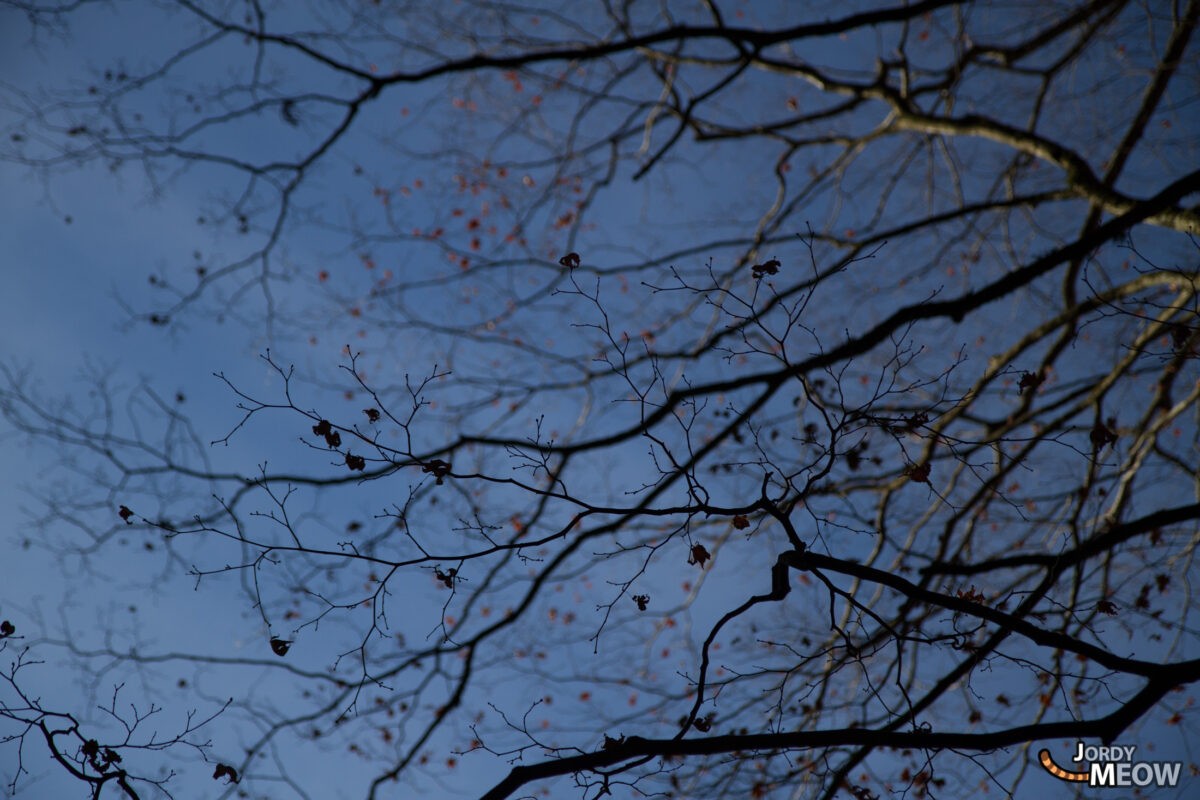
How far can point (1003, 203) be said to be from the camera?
511cm

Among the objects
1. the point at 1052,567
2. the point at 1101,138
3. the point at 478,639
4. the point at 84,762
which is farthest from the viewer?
the point at 1101,138

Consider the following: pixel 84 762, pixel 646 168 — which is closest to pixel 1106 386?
pixel 646 168

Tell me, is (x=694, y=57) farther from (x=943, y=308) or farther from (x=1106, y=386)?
(x=1106, y=386)

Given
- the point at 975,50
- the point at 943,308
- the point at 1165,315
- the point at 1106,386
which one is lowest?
the point at 943,308

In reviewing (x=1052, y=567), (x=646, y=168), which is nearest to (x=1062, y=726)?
(x=1052, y=567)

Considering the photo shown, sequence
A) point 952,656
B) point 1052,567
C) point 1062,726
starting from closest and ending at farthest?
1. point 1062,726
2. point 1052,567
3. point 952,656

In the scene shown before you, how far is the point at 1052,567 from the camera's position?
3.45 m

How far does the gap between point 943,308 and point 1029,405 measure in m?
2.31

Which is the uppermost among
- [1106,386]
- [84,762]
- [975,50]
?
[975,50]

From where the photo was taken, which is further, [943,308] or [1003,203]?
[1003,203]

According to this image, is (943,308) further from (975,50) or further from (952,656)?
(975,50)

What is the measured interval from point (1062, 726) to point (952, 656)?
159 centimetres

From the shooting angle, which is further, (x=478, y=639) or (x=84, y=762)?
(x=478, y=639)

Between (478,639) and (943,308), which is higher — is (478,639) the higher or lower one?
the lower one
